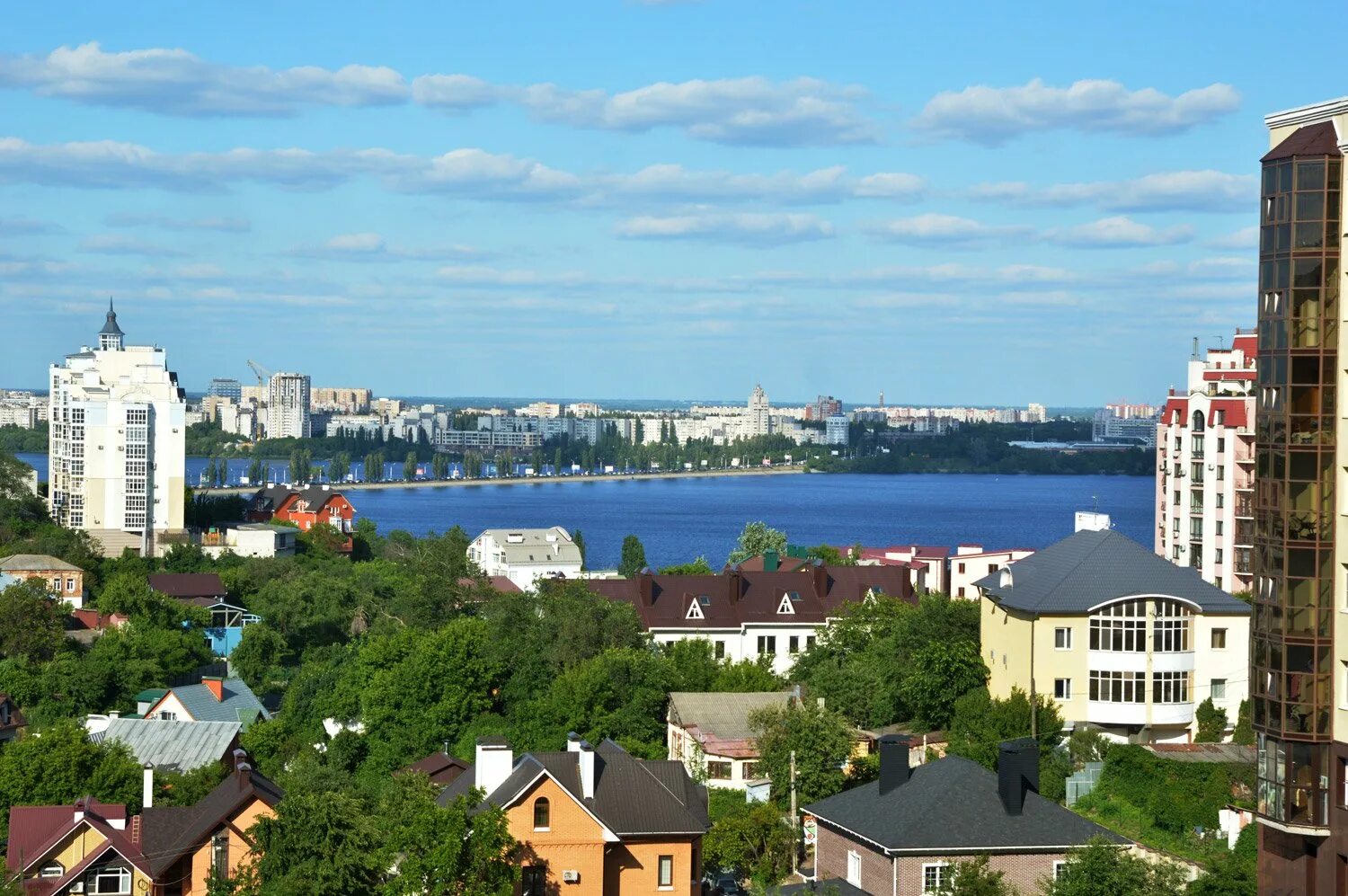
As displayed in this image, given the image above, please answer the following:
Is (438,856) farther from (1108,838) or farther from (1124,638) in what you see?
(1124,638)

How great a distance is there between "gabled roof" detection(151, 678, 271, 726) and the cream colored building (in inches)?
532

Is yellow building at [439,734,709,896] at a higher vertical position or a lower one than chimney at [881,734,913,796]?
lower

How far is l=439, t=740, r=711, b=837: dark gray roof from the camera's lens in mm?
18656

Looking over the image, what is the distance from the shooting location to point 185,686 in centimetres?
3444

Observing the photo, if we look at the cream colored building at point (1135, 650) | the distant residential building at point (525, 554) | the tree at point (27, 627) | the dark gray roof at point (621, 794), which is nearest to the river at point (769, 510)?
the distant residential building at point (525, 554)

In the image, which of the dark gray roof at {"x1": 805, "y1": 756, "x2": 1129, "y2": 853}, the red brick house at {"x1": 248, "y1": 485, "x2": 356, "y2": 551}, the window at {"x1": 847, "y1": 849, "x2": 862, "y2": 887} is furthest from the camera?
the red brick house at {"x1": 248, "y1": 485, "x2": 356, "y2": 551}

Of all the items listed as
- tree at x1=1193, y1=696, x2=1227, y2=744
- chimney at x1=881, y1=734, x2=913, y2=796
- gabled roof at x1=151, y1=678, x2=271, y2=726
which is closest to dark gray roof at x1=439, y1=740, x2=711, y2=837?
chimney at x1=881, y1=734, x2=913, y2=796

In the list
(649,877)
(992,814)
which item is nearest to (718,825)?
(649,877)

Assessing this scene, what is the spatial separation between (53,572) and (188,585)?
336cm

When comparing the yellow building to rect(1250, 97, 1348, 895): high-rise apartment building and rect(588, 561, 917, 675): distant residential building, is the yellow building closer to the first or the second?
rect(1250, 97, 1348, 895): high-rise apartment building

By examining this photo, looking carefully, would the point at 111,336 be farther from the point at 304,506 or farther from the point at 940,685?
the point at 940,685

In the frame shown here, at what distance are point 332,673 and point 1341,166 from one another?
22523mm

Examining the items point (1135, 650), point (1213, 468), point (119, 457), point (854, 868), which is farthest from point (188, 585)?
point (854, 868)

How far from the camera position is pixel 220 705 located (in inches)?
1291
